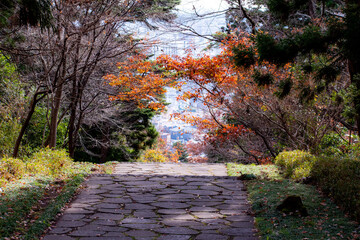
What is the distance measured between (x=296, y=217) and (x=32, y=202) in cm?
338

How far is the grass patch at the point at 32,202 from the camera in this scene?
3736 mm

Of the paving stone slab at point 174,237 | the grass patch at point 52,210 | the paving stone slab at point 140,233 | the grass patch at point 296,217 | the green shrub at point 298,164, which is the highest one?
the green shrub at point 298,164

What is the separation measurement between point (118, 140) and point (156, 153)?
1.75 m

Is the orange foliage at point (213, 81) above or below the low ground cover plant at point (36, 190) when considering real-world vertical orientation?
above

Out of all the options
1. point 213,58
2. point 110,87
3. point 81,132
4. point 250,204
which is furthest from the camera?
→ point 81,132

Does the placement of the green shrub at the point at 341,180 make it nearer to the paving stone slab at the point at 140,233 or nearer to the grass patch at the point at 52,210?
the paving stone slab at the point at 140,233

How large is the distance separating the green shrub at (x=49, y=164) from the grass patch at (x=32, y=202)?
0.83 feet

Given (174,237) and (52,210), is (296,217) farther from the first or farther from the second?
(52,210)

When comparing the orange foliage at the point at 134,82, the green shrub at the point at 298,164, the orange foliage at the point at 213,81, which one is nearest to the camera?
the green shrub at the point at 298,164

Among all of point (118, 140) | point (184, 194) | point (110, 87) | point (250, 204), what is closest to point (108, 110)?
point (110, 87)

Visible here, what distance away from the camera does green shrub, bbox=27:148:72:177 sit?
6.52 metres

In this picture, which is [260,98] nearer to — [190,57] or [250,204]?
[190,57]

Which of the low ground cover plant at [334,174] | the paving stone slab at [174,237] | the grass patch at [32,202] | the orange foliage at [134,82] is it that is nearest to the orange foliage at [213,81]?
the orange foliage at [134,82]

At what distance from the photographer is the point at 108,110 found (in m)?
12.9
